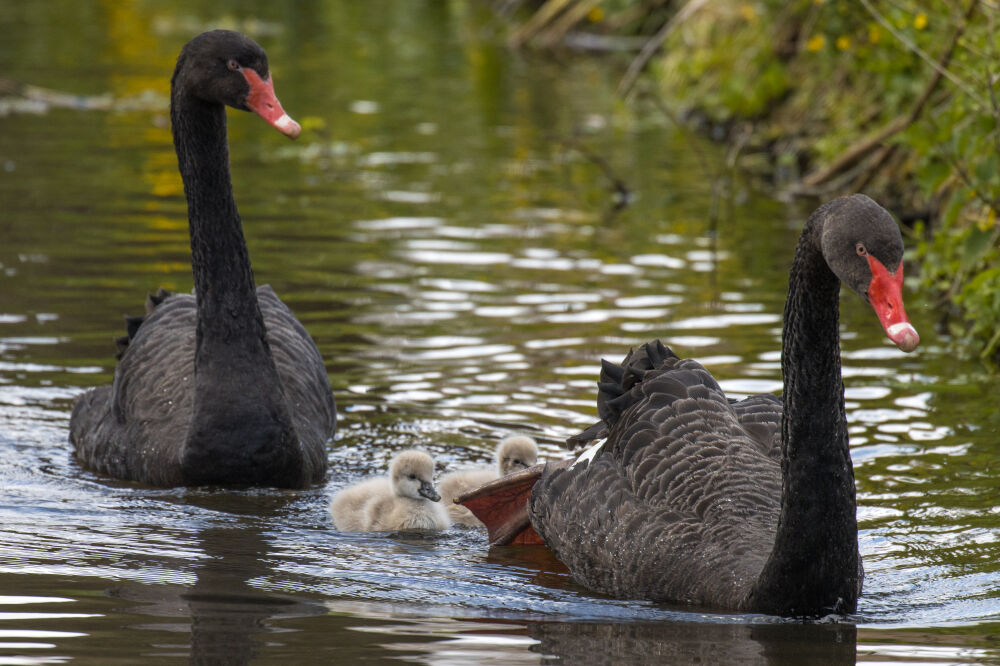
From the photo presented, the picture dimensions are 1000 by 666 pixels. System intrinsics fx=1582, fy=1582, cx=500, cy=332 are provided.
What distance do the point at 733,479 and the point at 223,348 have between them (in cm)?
263

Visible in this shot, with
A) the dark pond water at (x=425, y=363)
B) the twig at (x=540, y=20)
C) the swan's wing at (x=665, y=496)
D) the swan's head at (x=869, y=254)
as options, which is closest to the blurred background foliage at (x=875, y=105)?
the twig at (x=540, y=20)

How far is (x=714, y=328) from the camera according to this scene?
33.4ft

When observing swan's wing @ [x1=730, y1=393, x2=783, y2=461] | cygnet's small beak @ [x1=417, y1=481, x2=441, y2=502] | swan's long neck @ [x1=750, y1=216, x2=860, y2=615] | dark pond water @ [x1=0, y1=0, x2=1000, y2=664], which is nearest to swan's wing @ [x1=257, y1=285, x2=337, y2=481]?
dark pond water @ [x1=0, y1=0, x2=1000, y2=664]

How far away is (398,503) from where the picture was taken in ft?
22.7

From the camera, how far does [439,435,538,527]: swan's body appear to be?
728 cm

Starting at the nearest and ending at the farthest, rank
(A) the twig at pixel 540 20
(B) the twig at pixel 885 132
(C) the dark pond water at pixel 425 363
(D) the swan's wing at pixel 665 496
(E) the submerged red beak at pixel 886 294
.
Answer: (E) the submerged red beak at pixel 886 294 < (C) the dark pond water at pixel 425 363 < (D) the swan's wing at pixel 665 496 < (B) the twig at pixel 885 132 < (A) the twig at pixel 540 20

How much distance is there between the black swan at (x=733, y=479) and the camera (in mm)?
5199

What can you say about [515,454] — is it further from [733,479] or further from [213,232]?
[213,232]

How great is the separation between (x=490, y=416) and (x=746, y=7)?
31.7 ft

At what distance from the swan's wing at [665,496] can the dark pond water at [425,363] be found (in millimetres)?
156

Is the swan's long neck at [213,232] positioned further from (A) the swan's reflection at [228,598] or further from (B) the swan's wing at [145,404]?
(A) the swan's reflection at [228,598]

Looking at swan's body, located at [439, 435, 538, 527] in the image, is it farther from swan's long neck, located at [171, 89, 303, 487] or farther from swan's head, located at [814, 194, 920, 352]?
swan's head, located at [814, 194, 920, 352]

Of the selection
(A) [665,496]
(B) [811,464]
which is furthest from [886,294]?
(A) [665,496]

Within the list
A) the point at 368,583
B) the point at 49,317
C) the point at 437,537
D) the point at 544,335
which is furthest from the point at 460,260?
the point at 368,583
